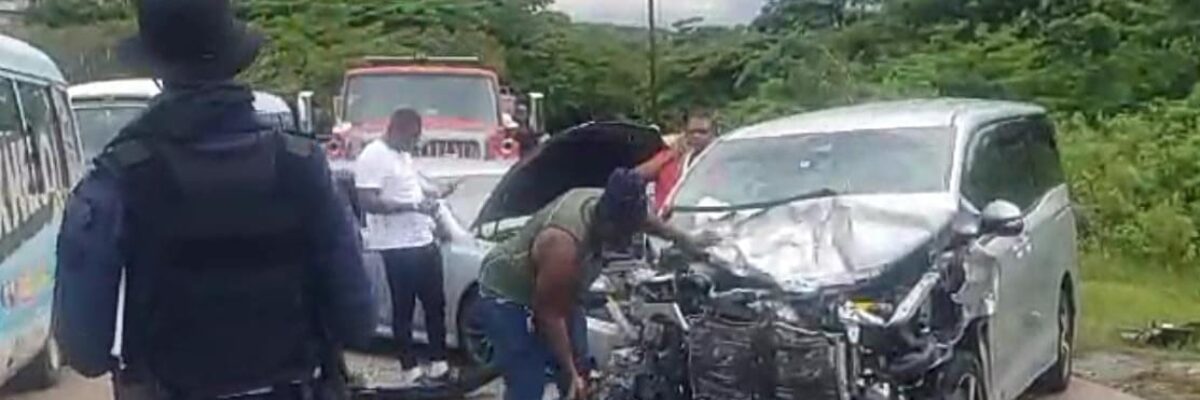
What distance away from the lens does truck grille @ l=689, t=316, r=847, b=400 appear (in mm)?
7891

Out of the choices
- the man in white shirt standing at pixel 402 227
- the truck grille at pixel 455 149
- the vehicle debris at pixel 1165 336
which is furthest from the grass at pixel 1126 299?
the truck grille at pixel 455 149

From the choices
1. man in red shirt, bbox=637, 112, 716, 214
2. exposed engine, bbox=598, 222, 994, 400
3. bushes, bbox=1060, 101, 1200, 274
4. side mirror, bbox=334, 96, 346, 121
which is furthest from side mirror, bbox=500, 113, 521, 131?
exposed engine, bbox=598, 222, 994, 400

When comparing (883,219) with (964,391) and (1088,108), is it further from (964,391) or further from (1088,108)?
(1088,108)

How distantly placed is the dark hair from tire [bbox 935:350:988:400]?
187 centimetres

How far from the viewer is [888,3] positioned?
35.6 meters

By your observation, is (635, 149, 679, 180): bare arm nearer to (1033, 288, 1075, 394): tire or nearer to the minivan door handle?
the minivan door handle

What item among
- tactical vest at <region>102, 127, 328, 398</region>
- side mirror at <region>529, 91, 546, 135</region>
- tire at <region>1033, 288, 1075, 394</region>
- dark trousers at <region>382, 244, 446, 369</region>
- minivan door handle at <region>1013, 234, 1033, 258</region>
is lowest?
side mirror at <region>529, 91, 546, 135</region>

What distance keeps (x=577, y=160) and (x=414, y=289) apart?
2081 mm

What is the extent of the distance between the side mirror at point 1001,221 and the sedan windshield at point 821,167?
0.97 ft

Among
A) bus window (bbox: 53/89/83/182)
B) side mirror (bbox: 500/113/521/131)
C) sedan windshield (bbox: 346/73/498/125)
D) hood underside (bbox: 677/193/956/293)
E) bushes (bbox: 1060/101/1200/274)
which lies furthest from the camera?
side mirror (bbox: 500/113/521/131)

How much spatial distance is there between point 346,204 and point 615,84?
4207cm

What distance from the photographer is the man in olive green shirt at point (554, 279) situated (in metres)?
7.06

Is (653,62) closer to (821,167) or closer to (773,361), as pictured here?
(821,167)

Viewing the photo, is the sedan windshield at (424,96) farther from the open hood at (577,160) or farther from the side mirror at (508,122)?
the open hood at (577,160)
